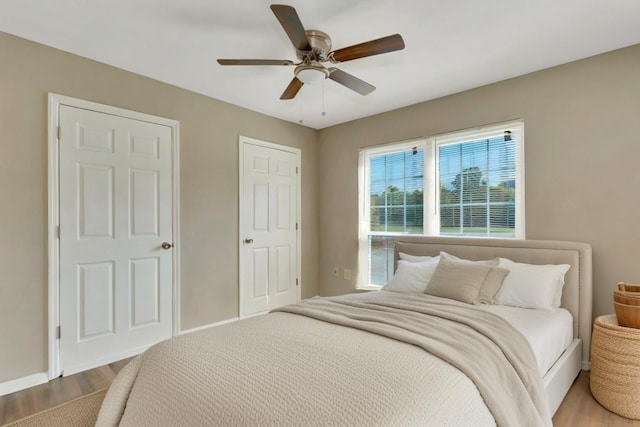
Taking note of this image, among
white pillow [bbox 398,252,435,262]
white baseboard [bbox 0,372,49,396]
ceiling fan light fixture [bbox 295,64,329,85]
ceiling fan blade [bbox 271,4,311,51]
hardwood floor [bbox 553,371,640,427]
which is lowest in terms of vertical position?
hardwood floor [bbox 553,371,640,427]

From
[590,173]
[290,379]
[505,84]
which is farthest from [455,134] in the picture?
[290,379]

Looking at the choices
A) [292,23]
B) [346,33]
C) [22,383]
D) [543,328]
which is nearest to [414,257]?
[543,328]

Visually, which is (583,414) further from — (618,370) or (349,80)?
(349,80)

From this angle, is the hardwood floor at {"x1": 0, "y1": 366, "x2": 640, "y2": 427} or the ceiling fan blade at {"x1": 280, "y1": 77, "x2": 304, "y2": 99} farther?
the ceiling fan blade at {"x1": 280, "y1": 77, "x2": 304, "y2": 99}

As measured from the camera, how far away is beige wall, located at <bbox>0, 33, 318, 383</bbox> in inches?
89.4

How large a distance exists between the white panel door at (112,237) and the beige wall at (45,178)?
0.47 feet

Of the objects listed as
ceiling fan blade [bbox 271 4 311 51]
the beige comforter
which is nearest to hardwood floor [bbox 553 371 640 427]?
the beige comforter

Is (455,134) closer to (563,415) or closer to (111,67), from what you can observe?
(563,415)

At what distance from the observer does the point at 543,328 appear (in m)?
2.00

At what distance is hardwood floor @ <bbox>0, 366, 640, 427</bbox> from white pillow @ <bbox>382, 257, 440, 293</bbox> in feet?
3.84

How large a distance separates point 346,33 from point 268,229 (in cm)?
243

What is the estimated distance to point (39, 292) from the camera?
2.39m

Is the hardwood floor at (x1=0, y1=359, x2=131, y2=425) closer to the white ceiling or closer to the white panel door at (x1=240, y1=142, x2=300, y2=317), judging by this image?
the white panel door at (x1=240, y1=142, x2=300, y2=317)

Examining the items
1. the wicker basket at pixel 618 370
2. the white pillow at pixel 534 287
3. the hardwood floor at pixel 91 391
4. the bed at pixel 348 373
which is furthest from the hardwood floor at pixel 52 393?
the wicker basket at pixel 618 370
